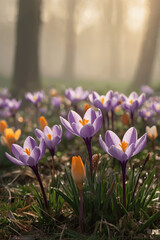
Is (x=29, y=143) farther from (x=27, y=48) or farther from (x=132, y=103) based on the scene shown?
(x=27, y=48)

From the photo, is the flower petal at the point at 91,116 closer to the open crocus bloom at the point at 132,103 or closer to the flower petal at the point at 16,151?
the flower petal at the point at 16,151

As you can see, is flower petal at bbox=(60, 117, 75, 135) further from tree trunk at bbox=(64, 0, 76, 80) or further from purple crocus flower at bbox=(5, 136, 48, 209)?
tree trunk at bbox=(64, 0, 76, 80)

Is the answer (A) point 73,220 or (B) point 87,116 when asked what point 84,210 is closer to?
(A) point 73,220

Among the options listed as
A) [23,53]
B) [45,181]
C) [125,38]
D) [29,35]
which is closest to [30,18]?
[29,35]

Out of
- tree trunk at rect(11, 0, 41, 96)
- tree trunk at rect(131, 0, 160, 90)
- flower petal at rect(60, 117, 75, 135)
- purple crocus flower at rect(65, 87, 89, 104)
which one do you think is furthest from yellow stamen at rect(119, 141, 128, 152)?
tree trunk at rect(131, 0, 160, 90)

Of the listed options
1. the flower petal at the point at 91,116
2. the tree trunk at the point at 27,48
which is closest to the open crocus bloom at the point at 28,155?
the flower petal at the point at 91,116

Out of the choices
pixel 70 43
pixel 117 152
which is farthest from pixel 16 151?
pixel 70 43
